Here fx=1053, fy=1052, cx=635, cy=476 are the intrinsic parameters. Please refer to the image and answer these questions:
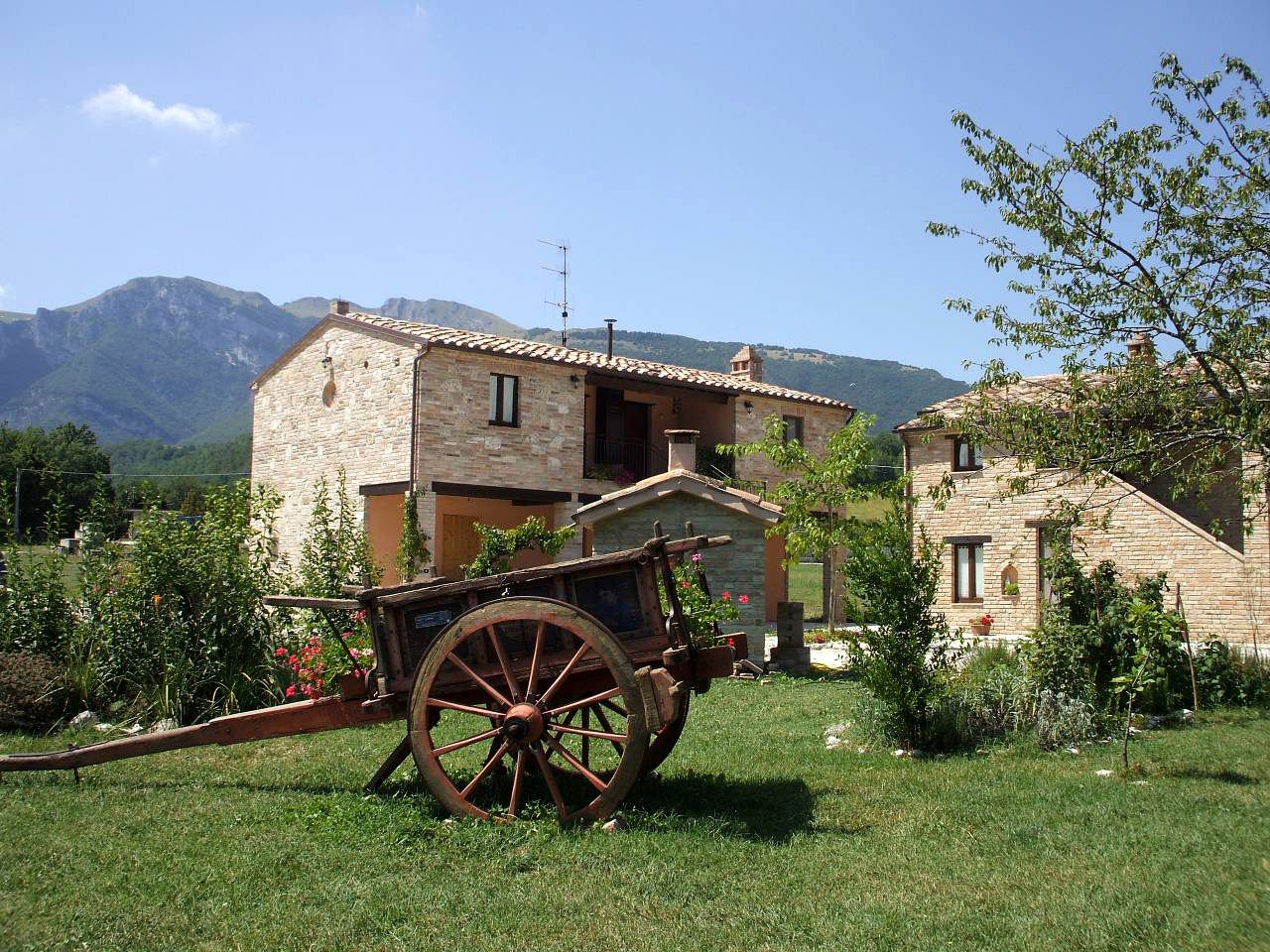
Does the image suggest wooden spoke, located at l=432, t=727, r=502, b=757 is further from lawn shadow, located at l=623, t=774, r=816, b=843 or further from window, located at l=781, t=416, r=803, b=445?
window, located at l=781, t=416, r=803, b=445

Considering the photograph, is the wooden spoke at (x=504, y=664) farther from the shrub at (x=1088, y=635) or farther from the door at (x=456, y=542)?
the door at (x=456, y=542)

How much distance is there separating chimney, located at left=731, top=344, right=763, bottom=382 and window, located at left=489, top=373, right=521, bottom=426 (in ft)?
34.2

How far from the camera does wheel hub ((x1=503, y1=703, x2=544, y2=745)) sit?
588cm

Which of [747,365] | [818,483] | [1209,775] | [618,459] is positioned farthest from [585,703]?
[747,365]

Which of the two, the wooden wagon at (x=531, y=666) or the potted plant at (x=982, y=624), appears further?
the potted plant at (x=982, y=624)

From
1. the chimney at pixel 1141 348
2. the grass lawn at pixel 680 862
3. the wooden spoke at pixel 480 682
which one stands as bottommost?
the grass lawn at pixel 680 862

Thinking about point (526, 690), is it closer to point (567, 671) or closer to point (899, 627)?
point (567, 671)

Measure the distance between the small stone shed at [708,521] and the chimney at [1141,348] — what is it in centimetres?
693

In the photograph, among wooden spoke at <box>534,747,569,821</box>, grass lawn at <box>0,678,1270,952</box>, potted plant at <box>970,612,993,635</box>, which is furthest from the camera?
potted plant at <box>970,612,993,635</box>

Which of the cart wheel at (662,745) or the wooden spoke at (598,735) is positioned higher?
the wooden spoke at (598,735)

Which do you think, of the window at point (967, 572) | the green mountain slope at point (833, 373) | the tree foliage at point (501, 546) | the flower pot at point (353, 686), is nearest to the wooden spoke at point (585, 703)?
the flower pot at point (353, 686)

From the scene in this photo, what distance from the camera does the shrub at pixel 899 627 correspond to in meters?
8.59

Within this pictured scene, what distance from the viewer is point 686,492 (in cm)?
1673

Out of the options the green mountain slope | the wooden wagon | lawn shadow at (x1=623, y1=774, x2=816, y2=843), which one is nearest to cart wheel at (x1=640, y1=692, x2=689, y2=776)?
lawn shadow at (x1=623, y1=774, x2=816, y2=843)
